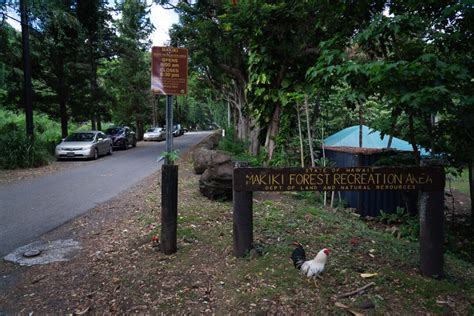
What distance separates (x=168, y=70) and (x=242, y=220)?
2.13 m

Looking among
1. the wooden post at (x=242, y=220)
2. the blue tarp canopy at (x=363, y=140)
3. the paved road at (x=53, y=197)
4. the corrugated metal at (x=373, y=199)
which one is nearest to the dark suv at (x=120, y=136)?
the paved road at (x=53, y=197)

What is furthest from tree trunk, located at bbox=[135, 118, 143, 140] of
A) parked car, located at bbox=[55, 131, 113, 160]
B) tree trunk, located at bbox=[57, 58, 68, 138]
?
parked car, located at bbox=[55, 131, 113, 160]

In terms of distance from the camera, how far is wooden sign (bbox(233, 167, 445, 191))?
13.9 ft

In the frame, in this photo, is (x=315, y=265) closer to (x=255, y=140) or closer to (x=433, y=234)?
(x=433, y=234)

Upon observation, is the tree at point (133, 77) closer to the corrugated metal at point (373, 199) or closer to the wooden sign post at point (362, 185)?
the corrugated metal at point (373, 199)

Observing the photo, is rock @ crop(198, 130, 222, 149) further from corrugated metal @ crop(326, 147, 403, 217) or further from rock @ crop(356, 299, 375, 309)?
rock @ crop(356, 299, 375, 309)

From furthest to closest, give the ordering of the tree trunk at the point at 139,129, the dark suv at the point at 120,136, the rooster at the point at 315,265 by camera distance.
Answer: the tree trunk at the point at 139,129
the dark suv at the point at 120,136
the rooster at the point at 315,265

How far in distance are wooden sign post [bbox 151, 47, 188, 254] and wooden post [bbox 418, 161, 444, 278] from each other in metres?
3.02

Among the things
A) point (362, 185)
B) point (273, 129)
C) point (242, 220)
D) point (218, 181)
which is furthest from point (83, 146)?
point (362, 185)

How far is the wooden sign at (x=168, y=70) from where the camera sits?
4.66 meters

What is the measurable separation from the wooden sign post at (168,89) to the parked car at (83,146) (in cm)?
1419

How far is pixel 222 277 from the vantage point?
13.5 ft

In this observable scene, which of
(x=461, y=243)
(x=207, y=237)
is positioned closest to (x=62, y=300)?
(x=207, y=237)

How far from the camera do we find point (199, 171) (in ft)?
35.7
